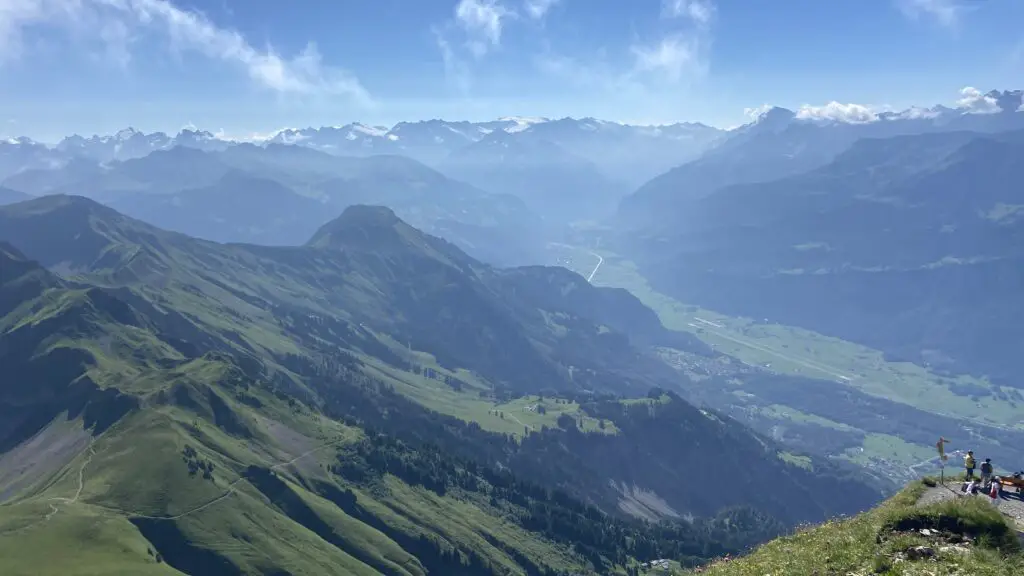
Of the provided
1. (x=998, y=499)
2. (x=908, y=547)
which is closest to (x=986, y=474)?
(x=998, y=499)

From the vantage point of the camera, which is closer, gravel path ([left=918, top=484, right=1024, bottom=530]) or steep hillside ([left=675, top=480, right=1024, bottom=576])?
steep hillside ([left=675, top=480, right=1024, bottom=576])

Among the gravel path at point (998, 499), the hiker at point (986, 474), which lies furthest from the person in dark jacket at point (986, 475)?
the gravel path at point (998, 499)

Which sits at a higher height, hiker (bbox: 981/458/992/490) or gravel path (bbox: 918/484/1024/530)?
hiker (bbox: 981/458/992/490)

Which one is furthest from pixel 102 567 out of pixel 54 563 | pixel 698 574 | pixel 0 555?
pixel 698 574

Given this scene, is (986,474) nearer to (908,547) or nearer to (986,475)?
(986,475)

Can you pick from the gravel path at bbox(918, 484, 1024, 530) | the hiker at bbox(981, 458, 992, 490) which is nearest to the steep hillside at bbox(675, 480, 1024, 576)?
the gravel path at bbox(918, 484, 1024, 530)

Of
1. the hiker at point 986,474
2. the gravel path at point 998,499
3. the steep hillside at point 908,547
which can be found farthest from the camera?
the hiker at point 986,474

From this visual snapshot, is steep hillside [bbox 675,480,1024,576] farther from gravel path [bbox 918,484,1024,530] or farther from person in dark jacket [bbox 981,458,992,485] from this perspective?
person in dark jacket [bbox 981,458,992,485]

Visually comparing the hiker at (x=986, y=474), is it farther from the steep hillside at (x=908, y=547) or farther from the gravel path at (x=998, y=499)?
the steep hillside at (x=908, y=547)

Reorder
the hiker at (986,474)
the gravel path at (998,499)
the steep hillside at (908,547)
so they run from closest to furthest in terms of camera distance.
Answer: the steep hillside at (908,547), the gravel path at (998,499), the hiker at (986,474)

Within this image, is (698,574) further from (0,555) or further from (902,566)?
(0,555)

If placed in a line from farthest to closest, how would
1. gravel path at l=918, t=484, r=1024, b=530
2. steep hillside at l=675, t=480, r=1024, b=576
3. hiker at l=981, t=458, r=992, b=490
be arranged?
hiker at l=981, t=458, r=992, b=490
gravel path at l=918, t=484, r=1024, b=530
steep hillside at l=675, t=480, r=1024, b=576
